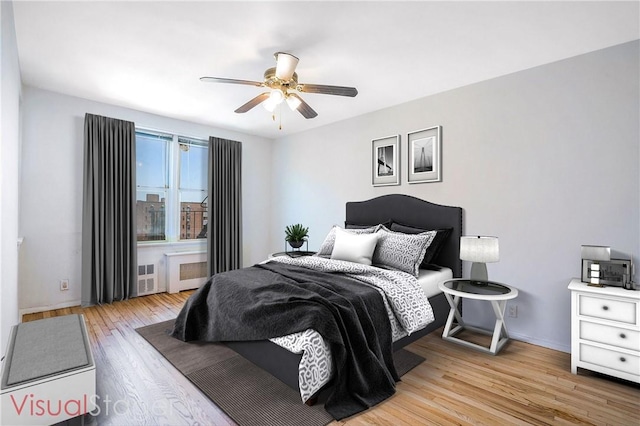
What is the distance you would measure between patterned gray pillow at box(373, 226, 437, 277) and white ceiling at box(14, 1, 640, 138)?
1.60 m

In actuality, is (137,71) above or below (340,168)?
above

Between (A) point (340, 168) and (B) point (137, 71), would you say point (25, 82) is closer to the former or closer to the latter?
(B) point (137, 71)

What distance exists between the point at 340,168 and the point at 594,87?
2.83 m

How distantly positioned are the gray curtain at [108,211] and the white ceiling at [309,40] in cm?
69

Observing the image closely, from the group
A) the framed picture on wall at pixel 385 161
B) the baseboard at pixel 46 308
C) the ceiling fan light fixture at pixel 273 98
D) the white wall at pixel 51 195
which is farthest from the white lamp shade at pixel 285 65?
the baseboard at pixel 46 308

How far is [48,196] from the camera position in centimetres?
369

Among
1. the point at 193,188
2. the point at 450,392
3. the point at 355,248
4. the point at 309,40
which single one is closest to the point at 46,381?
the point at 450,392

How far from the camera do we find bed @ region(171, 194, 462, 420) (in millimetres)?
2088

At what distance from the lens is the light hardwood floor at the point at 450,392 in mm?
1853

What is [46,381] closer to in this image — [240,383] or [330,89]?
[240,383]

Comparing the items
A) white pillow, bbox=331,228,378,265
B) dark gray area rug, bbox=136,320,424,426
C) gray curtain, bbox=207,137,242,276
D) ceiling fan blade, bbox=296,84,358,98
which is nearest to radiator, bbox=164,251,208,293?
gray curtain, bbox=207,137,242,276

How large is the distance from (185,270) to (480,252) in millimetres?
4006

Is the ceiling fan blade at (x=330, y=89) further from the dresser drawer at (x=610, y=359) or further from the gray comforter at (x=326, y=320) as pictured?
the dresser drawer at (x=610, y=359)

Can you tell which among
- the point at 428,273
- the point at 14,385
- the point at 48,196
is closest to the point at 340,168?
the point at 428,273
